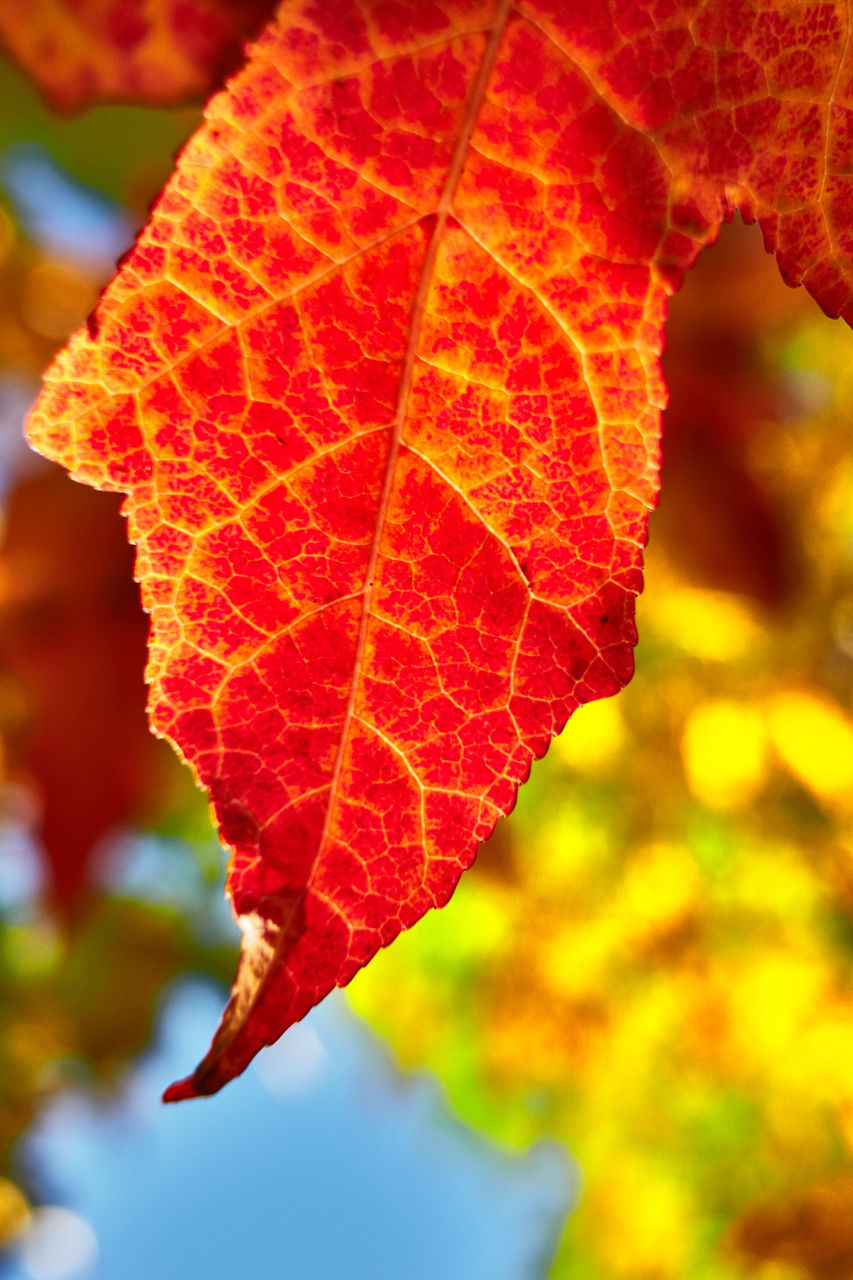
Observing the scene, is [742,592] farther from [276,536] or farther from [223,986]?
[223,986]

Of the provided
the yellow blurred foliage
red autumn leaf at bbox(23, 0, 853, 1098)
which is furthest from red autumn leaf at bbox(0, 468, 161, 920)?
red autumn leaf at bbox(23, 0, 853, 1098)

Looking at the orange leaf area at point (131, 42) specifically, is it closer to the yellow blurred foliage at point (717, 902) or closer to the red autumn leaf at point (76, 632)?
the red autumn leaf at point (76, 632)

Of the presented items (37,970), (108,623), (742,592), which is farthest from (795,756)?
(37,970)

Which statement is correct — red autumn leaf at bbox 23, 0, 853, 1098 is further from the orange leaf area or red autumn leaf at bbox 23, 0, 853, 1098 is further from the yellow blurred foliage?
the yellow blurred foliage

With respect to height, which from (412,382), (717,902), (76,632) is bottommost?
(717,902)

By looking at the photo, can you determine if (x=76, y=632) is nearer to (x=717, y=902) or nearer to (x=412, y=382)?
(x=412, y=382)

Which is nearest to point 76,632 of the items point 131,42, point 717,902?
point 131,42

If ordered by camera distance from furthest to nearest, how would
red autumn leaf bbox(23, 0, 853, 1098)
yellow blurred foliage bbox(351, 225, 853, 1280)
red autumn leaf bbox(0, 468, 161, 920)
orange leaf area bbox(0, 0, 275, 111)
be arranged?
1. yellow blurred foliage bbox(351, 225, 853, 1280)
2. red autumn leaf bbox(0, 468, 161, 920)
3. orange leaf area bbox(0, 0, 275, 111)
4. red autumn leaf bbox(23, 0, 853, 1098)

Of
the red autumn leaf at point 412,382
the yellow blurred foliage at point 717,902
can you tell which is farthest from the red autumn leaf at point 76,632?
the red autumn leaf at point 412,382
